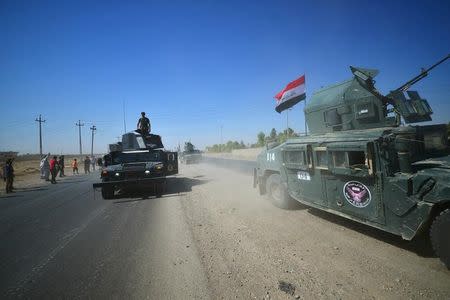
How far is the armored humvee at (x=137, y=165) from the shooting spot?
9836 millimetres

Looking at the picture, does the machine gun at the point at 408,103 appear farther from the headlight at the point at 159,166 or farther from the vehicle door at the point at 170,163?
the vehicle door at the point at 170,163

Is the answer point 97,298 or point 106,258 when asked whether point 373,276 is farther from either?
point 106,258

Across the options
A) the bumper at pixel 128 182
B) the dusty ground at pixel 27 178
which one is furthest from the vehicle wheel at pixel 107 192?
the dusty ground at pixel 27 178

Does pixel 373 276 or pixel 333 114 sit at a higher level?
pixel 333 114

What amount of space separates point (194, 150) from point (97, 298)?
31821 millimetres

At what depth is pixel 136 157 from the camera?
11.4 m

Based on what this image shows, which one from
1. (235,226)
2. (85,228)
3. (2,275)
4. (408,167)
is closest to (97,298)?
(2,275)

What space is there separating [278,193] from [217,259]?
3787 mm

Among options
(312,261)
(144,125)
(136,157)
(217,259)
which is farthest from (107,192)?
(312,261)

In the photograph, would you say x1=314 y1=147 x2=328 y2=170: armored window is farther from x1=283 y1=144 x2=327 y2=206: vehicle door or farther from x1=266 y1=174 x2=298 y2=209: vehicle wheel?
x1=266 y1=174 x2=298 y2=209: vehicle wheel

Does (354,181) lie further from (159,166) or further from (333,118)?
(159,166)

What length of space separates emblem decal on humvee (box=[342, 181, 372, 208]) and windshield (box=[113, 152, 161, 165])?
853 cm

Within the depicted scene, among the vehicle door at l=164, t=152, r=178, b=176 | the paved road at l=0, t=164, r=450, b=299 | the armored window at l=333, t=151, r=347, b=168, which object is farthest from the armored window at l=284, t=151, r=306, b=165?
the vehicle door at l=164, t=152, r=178, b=176

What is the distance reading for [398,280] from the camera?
11.0ft
